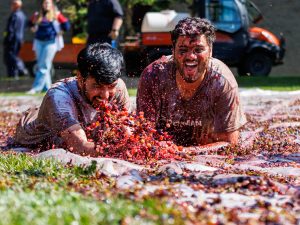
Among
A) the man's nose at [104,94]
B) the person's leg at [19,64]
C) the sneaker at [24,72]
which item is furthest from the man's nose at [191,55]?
the sneaker at [24,72]

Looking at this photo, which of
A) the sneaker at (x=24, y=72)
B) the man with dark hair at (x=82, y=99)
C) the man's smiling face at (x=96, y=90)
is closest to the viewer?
the man with dark hair at (x=82, y=99)

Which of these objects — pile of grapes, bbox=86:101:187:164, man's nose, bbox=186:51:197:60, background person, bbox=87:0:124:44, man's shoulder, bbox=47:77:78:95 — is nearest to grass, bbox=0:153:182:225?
pile of grapes, bbox=86:101:187:164

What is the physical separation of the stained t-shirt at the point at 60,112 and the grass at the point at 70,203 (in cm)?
176

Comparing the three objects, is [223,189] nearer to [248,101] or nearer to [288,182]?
[288,182]

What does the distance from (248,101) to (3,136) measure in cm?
601

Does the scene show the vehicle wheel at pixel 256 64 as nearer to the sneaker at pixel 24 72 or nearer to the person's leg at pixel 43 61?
the sneaker at pixel 24 72

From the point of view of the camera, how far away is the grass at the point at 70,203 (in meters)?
4.30

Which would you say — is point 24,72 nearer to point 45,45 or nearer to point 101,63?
point 45,45

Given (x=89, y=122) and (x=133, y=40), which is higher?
(x=89, y=122)

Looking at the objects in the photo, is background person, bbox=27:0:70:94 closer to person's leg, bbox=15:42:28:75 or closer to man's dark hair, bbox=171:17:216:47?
person's leg, bbox=15:42:28:75

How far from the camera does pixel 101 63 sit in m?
7.55

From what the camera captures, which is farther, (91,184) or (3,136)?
(3,136)

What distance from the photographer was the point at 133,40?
24.5 m

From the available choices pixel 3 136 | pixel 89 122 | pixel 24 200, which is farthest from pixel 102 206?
pixel 3 136
